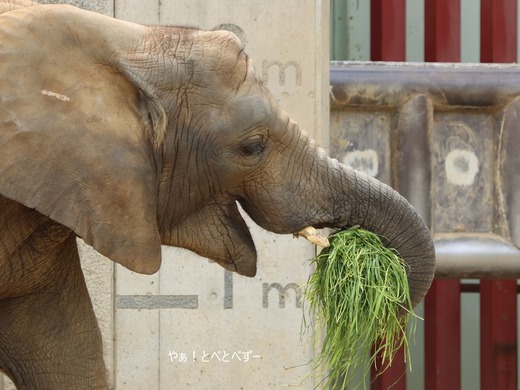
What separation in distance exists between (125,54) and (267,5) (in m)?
2.34

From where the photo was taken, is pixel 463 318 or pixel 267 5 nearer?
pixel 267 5

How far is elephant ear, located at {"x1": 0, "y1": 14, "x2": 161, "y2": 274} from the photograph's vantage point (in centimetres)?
357

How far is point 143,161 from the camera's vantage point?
12.2ft

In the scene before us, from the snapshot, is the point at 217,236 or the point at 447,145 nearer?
the point at 217,236

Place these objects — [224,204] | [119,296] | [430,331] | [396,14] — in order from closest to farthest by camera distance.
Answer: [224,204] → [119,296] → [396,14] → [430,331]

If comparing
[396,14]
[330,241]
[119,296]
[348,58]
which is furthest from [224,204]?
[348,58]

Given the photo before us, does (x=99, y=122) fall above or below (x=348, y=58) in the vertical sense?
below

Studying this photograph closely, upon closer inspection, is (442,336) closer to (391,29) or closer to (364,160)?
(364,160)

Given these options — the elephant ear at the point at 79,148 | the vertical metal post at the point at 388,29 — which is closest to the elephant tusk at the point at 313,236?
the elephant ear at the point at 79,148

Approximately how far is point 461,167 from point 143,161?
9.76ft

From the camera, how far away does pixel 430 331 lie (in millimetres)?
7340

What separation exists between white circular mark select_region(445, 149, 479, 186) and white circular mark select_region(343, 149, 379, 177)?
327mm

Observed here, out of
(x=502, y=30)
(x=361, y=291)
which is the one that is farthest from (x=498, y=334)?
(x=361, y=291)

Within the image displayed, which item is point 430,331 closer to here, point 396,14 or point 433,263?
point 396,14
